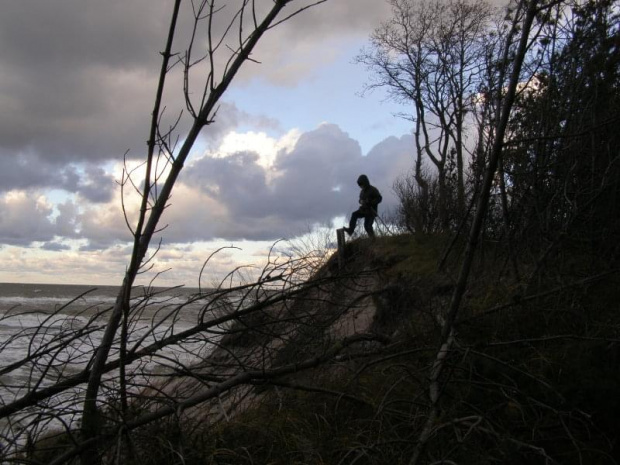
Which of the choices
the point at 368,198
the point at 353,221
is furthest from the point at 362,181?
the point at 353,221

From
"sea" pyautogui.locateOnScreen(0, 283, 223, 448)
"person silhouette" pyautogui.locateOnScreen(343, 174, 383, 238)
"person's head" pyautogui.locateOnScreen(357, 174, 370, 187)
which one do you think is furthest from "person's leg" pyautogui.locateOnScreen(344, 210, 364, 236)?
"sea" pyautogui.locateOnScreen(0, 283, 223, 448)

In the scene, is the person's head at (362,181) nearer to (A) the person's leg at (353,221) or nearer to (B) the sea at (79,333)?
(A) the person's leg at (353,221)

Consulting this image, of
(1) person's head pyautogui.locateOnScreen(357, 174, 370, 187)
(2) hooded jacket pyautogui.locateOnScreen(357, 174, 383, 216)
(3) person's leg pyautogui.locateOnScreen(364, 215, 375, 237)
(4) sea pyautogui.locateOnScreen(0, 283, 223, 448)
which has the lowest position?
(4) sea pyautogui.locateOnScreen(0, 283, 223, 448)

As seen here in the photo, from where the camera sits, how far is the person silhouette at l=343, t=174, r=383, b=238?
12.6 metres

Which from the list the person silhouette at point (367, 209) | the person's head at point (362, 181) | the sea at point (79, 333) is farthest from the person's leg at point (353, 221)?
the sea at point (79, 333)

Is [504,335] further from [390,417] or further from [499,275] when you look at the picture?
[390,417]

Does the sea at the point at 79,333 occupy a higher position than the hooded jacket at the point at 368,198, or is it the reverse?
the hooded jacket at the point at 368,198

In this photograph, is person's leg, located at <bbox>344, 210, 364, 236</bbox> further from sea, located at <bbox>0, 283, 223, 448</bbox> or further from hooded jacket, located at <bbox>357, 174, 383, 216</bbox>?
sea, located at <bbox>0, 283, 223, 448</bbox>

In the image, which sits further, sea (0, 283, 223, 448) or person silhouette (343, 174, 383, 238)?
person silhouette (343, 174, 383, 238)

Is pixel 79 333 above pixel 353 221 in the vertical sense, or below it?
below

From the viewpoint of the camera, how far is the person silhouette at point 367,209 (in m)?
12.6

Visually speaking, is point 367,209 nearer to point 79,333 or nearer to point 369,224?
point 369,224

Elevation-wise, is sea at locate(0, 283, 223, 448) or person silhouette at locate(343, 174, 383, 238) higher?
person silhouette at locate(343, 174, 383, 238)

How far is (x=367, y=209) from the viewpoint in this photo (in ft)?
41.3
